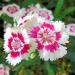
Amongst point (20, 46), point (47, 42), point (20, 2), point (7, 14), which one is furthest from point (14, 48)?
point (20, 2)

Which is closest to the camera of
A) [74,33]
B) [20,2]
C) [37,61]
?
[37,61]

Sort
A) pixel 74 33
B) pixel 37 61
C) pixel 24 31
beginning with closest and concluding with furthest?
pixel 24 31
pixel 37 61
pixel 74 33

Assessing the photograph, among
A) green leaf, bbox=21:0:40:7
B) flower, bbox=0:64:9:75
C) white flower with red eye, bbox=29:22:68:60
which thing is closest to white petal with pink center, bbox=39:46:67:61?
white flower with red eye, bbox=29:22:68:60

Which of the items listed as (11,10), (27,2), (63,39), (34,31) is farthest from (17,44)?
(27,2)

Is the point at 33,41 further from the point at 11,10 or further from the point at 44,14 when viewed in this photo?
the point at 11,10

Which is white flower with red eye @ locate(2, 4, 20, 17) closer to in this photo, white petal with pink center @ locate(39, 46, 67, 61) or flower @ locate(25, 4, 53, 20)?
flower @ locate(25, 4, 53, 20)

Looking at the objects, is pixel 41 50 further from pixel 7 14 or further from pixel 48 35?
pixel 7 14

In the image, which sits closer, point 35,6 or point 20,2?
A: point 35,6

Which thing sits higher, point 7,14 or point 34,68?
point 7,14

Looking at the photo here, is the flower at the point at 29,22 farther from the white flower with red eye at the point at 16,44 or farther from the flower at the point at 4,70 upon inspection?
the flower at the point at 4,70
